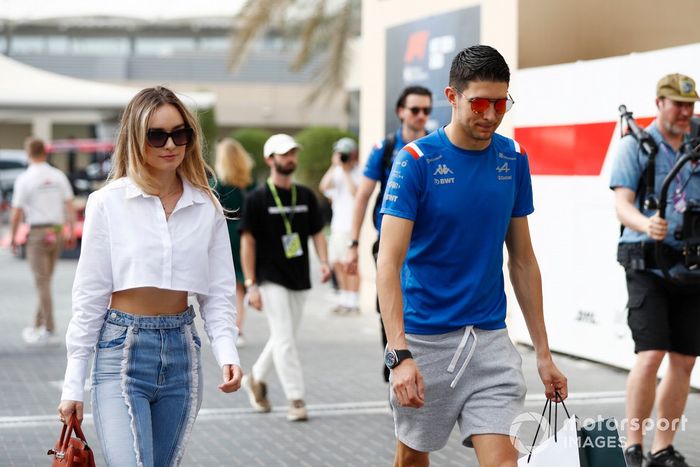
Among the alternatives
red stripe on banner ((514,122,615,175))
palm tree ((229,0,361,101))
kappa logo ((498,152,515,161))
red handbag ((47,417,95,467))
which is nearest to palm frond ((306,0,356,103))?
palm tree ((229,0,361,101))

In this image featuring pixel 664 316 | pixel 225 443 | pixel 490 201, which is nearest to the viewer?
pixel 490 201

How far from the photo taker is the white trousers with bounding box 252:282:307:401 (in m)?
7.88

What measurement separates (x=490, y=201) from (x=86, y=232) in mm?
1389

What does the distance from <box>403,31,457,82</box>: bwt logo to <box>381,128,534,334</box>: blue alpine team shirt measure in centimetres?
793

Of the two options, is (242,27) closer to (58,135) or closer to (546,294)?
(546,294)

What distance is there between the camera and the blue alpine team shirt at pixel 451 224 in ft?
13.5

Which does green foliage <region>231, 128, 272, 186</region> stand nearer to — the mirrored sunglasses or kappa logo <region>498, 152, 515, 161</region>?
kappa logo <region>498, 152, 515, 161</region>

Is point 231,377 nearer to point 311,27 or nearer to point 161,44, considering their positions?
point 311,27

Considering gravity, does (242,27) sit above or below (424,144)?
above

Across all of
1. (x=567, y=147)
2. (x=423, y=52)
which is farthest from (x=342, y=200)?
(x=567, y=147)

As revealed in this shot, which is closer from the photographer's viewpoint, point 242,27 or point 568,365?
point 568,365

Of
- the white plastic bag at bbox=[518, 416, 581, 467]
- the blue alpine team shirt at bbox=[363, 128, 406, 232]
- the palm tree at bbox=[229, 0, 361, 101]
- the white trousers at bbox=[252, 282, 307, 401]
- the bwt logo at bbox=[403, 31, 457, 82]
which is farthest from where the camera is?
the palm tree at bbox=[229, 0, 361, 101]

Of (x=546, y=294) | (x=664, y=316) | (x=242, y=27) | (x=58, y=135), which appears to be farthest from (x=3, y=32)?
(x=664, y=316)

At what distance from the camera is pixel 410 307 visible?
168 inches
